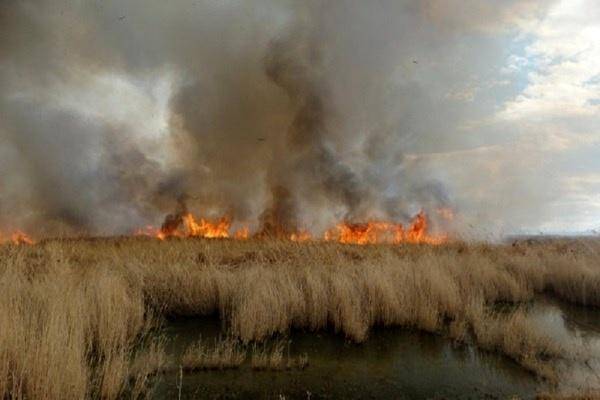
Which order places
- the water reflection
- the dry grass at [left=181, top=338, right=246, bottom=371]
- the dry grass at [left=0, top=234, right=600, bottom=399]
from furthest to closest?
the dry grass at [left=181, top=338, right=246, bottom=371], the water reflection, the dry grass at [left=0, top=234, right=600, bottom=399]

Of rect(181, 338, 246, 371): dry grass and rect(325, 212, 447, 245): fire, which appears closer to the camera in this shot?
rect(181, 338, 246, 371): dry grass

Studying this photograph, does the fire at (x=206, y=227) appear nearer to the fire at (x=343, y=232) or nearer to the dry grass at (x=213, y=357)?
the fire at (x=343, y=232)

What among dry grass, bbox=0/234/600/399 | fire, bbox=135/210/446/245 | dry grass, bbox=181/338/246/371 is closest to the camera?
dry grass, bbox=0/234/600/399

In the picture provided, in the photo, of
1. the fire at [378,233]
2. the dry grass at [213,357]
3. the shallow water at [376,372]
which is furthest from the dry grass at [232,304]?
the fire at [378,233]

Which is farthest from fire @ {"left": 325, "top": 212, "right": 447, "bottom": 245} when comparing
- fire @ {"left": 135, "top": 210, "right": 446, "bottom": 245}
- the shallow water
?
the shallow water

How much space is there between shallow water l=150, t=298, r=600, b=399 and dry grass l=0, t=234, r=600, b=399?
0.41m

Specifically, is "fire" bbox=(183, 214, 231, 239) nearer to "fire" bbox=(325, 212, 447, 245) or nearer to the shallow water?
"fire" bbox=(325, 212, 447, 245)

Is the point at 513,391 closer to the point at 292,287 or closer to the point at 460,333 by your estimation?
the point at 460,333

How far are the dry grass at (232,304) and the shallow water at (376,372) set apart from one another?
41 cm

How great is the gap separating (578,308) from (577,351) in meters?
5.09

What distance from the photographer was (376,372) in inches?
373

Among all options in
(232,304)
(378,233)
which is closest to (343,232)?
(378,233)

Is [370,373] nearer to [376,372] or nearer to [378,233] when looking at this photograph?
[376,372]

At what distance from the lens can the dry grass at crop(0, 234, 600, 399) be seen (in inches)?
264
